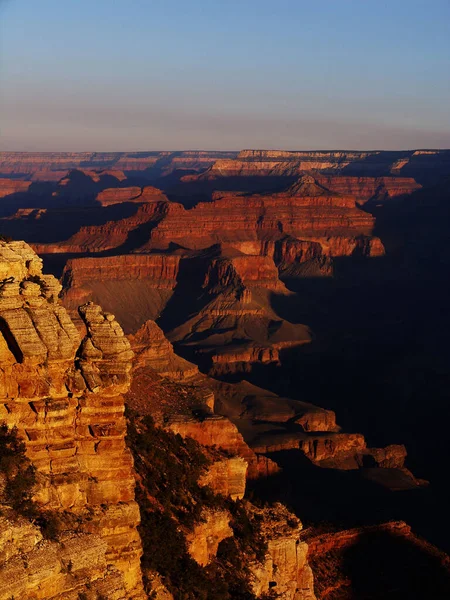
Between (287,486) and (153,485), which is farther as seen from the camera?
(287,486)

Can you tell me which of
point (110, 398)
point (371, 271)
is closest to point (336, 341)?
point (371, 271)

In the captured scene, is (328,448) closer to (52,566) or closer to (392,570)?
(392,570)

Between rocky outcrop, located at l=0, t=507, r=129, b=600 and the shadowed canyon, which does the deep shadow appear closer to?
the shadowed canyon

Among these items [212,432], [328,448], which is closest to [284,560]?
[212,432]

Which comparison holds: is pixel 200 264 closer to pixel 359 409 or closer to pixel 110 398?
pixel 359 409

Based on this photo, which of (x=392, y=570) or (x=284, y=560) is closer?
(x=284, y=560)

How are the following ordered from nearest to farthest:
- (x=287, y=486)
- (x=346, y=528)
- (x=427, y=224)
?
(x=346, y=528) → (x=287, y=486) → (x=427, y=224)

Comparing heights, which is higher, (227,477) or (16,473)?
(16,473)
